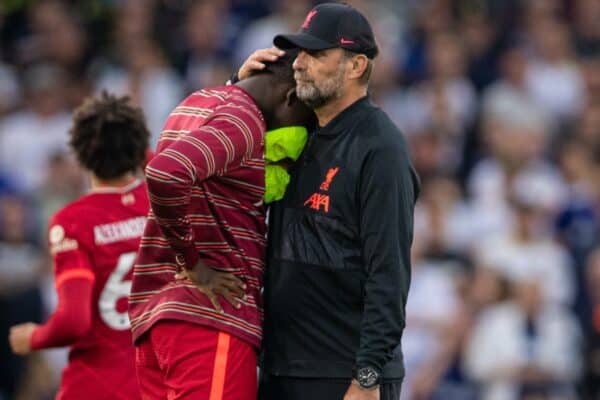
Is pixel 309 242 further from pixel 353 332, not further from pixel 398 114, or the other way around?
pixel 398 114

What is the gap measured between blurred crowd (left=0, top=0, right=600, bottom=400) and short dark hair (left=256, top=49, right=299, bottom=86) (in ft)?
15.5

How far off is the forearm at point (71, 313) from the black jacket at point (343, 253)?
86 cm

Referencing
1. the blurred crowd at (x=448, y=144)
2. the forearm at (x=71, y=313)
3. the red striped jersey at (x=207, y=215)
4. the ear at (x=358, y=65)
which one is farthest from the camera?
the blurred crowd at (x=448, y=144)

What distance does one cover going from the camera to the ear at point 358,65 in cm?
522

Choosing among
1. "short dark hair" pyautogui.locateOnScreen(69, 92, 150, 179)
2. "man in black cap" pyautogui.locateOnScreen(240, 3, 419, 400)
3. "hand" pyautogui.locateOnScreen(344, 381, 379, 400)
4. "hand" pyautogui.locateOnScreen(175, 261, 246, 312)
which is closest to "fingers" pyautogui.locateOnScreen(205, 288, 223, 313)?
"hand" pyautogui.locateOnScreen(175, 261, 246, 312)

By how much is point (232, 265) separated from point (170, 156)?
579 millimetres

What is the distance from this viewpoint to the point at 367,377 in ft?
16.2

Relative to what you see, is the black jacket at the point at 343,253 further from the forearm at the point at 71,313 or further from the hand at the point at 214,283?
the forearm at the point at 71,313

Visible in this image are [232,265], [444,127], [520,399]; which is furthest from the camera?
[444,127]

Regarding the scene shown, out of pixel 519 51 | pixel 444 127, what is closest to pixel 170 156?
pixel 444 127

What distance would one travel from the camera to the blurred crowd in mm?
9672

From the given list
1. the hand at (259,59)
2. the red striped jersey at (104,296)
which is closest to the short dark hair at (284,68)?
the hand at (259,59)

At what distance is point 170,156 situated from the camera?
15.8 ft

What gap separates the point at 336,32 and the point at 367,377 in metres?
1.32
